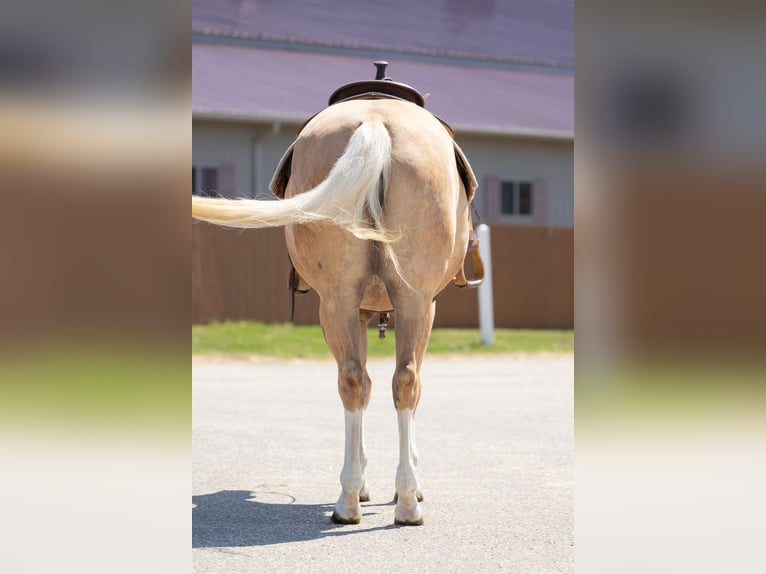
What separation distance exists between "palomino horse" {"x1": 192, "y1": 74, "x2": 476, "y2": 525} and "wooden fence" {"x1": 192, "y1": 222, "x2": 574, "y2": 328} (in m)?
11.9

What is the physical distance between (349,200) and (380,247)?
0.38m

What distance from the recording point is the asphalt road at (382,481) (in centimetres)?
418

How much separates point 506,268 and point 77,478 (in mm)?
17887

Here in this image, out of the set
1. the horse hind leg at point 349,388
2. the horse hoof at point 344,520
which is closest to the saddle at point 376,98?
the horse hind leg at point 349,388

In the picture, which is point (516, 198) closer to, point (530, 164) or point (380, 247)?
point (530, 164)

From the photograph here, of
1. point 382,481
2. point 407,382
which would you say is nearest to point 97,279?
point 407,382

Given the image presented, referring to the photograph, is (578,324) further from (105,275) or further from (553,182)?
(553,182)

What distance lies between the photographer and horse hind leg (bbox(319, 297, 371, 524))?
475 cm

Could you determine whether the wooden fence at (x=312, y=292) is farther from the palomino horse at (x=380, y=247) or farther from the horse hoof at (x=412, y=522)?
the horse hoof at (x=412, y=522)

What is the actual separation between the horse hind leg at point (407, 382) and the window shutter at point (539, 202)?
18.7m

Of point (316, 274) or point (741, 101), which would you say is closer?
point (741, 101)

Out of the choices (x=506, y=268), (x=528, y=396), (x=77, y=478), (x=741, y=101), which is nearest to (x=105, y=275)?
(x=77, y=478)

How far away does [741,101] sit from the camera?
5.96 ft

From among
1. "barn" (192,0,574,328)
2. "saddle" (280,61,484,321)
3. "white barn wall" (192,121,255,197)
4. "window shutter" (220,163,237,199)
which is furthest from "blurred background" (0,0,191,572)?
"window shutter" (220,163,237,199)
